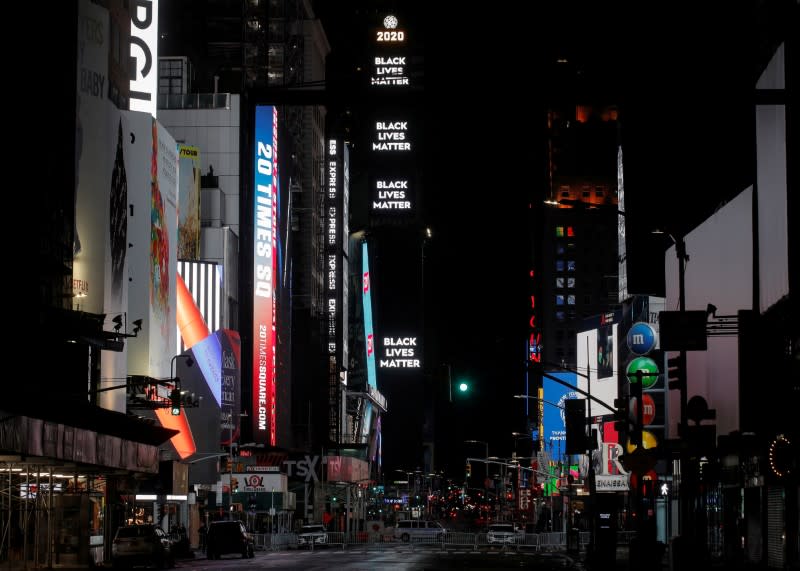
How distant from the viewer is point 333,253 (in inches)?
5482

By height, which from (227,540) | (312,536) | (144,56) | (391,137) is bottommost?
(312,536)

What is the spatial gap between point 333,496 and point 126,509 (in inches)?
2763

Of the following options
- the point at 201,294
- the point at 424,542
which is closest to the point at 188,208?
the point at 201,294

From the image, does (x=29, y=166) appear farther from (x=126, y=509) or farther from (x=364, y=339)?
(x=364, y=339)

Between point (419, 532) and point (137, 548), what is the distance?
4193 centimetres

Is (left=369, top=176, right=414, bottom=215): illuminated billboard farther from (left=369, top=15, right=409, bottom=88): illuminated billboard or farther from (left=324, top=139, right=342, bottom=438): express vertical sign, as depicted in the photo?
(left=324, top=139, right=342, bottom=438): express vertical sign

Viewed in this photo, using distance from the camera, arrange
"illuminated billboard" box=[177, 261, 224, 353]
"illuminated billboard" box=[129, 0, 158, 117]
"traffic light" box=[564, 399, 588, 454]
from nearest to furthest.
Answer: "traffic light" box=[564, 399, 588, 454], "illuminated billboard" box=[129, 0, 158, 117], "illuminated billboard" box=[177, 261, 224, 353]

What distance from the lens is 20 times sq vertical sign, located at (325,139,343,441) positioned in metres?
136

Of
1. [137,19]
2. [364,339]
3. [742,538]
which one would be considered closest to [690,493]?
[742,538]

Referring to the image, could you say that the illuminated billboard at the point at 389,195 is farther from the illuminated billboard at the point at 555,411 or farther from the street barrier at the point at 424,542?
the street barrier at the point at 424,542

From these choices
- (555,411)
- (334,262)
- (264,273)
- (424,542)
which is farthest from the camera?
(334,262)

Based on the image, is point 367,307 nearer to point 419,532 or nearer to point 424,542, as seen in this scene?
point 419,532

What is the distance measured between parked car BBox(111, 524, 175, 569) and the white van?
3994 centimetres

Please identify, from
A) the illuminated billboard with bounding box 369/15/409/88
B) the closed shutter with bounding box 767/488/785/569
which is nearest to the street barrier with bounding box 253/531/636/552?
the closed shutter with bounding box 767/488/785/569
